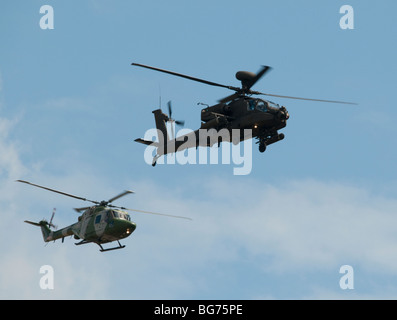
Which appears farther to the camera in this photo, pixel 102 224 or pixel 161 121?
pixel 161 121

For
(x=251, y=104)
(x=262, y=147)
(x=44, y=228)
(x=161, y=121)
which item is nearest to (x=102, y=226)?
(x=44, y=228)

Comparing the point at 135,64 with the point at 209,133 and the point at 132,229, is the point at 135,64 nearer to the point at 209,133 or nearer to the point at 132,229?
A: the point at 209,133

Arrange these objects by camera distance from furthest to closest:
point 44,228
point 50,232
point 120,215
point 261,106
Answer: point 44,228 < point 50,232 < point 120,215 < point 261,106

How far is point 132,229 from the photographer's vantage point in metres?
65.0

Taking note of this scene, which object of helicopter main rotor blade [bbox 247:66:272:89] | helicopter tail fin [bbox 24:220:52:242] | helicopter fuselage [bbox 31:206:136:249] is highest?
helicopter main rotor blade [bbox 247:66:272:89]

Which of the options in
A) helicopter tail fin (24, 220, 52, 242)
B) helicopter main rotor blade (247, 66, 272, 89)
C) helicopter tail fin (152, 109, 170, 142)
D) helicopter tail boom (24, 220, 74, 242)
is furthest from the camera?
helicopter tail fin (24, 220, 52, 242)

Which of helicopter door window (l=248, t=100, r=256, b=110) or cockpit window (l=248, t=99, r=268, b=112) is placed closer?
cockpit window (l=248, t=99, r=268, b=112)

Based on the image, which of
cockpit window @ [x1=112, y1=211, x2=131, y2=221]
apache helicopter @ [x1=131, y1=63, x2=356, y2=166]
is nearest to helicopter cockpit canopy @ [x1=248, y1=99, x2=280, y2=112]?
apache helicopter @ [x1=131, y1=63, x2=356, y2=166]

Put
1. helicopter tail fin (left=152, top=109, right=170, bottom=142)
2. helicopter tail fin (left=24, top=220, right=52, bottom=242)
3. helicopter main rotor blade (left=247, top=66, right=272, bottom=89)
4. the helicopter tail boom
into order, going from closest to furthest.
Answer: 1. helicopter main rotor blade (left=247, top=66, right=272, bottom=89)
2. the helicopter tail boom
3. helicopter tail fin (left=152, top=109, right=170, bottom=142)
4. helicopter tail fin (left=24, top=220, right=52, bottom=242)

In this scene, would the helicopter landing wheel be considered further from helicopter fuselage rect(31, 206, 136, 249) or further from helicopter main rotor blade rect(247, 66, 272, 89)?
helicopter fuselage rect(31, 206, 136, 249)

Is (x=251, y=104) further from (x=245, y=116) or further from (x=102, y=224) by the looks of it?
(x=102, y=224)

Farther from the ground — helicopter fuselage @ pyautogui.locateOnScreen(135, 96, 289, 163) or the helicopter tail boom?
helicopter fuselage @ pyautogui.locateOnScreen(135, 96, 289, 163)
